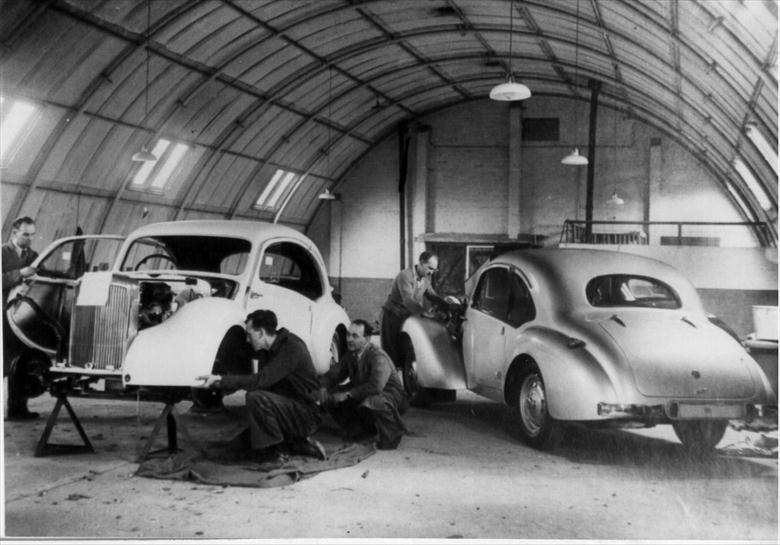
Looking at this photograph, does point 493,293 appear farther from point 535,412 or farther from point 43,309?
point 43,309

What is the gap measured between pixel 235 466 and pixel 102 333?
139cm

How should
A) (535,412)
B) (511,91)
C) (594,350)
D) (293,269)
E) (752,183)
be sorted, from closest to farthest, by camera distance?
(594,350) < (535,412) < (293,269) < (511,91) < (752,183)

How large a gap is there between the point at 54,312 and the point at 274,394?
6.69 ft

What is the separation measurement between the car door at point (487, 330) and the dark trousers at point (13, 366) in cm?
381

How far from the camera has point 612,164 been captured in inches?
656

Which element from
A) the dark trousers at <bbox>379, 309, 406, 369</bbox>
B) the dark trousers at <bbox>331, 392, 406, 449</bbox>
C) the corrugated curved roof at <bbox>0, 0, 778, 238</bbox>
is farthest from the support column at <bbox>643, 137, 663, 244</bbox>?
the dark trousers at <bbox>331, 392, 406, 449</bbox>

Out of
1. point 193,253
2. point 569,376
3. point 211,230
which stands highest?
point 211,230

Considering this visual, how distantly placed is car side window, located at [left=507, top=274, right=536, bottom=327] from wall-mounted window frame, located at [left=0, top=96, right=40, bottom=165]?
25.1 feet

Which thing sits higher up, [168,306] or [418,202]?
[418,202]

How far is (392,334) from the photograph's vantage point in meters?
8.39

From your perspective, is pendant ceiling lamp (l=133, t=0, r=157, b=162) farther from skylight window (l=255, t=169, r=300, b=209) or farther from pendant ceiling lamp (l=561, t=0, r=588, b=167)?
pendant ceiling lamp (l=561, t=0, r=588, b=167)

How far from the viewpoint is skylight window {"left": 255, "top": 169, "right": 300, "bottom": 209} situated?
59.7 feet

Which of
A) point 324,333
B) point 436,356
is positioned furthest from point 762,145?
point 324,333

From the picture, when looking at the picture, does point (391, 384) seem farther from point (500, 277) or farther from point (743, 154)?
point (743, 154)
